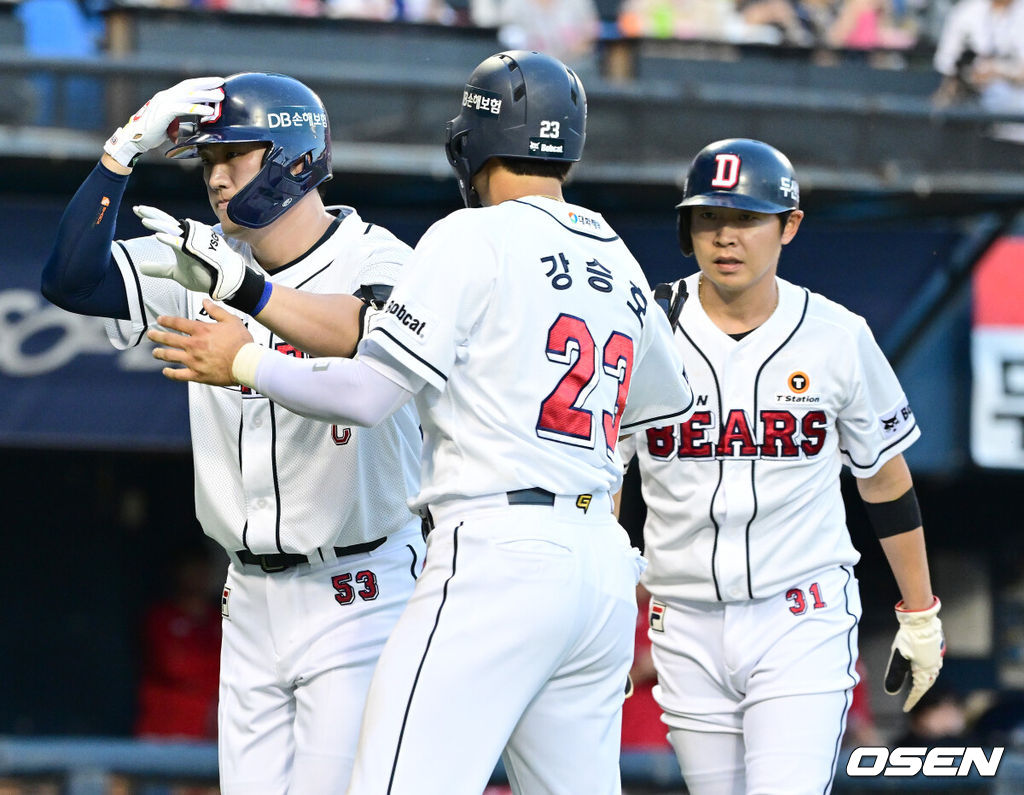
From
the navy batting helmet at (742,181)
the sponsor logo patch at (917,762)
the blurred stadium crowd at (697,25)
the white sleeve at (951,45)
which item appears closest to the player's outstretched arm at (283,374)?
the navy batting helmet at (742,181)

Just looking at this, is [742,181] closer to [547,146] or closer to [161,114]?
[547,146]

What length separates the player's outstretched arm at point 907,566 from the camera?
198 inches

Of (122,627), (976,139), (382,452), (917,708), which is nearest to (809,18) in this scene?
(976,139)

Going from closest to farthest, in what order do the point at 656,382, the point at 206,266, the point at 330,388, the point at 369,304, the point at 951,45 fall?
the point at 330,388, the point at 206,266, the point at 369,304, the point at 656,382, the point at 951,45

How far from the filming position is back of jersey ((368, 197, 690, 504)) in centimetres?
359

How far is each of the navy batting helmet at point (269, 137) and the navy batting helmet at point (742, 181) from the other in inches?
45.2

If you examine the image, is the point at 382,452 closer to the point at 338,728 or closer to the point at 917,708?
the point at 338,728

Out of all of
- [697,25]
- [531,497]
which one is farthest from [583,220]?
[697,25]

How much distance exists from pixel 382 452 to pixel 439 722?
3.28 feet

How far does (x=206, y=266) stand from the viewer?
3744mm

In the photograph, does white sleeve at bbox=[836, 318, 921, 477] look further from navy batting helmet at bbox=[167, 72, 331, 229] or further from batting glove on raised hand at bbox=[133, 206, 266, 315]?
batting glove on raised hand at bbox=[133, 206, 266, 315]

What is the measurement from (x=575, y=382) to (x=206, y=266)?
85cm

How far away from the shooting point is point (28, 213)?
26.9ft

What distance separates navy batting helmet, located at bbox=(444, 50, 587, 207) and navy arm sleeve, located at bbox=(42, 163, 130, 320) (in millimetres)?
898
